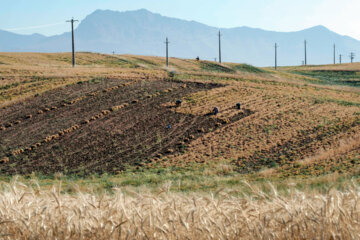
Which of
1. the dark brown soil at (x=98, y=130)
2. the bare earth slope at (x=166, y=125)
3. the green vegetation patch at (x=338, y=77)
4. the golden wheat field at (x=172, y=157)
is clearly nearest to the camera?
the golden wheat field at (x=172, y=157)

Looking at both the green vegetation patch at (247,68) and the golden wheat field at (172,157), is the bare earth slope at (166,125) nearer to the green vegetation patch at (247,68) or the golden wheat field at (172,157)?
the golden wheat field at (172,157)

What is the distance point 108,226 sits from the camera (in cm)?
572

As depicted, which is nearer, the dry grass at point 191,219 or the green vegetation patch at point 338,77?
the dry grass at point 191,219

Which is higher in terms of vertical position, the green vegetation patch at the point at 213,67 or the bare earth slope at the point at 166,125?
the green vegetation patch at the point at 213,67

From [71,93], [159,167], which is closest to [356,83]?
[71,93]

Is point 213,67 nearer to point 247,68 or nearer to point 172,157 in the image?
point 247,68

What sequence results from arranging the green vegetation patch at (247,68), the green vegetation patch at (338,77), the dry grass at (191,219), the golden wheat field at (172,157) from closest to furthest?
the dry grass at (191,219) < the golden wheat field at (172,157) < the green vegetation patch at (338,77) < the green vegetation patch at (247,68)

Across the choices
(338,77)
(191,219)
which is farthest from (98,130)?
(338,77)

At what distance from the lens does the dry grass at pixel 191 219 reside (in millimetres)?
5363

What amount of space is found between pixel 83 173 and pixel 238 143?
10.5 m

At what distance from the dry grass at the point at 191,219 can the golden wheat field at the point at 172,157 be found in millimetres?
20

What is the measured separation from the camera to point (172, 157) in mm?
24453

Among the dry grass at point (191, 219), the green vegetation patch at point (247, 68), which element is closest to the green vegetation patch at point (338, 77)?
the green vegetation patch at point (247, 68)

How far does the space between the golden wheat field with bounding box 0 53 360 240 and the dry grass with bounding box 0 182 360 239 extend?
0.07 feet
